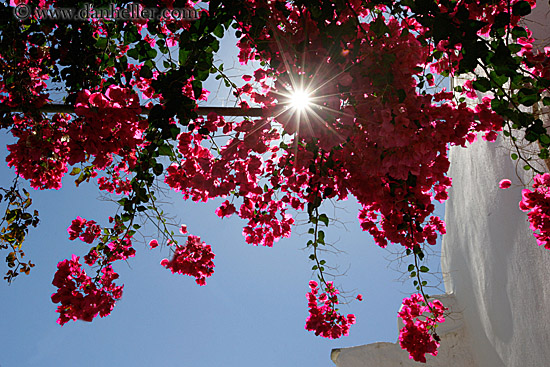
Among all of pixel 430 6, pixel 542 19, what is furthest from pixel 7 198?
pixel 542 19

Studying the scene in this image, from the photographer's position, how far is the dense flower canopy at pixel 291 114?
1.11m

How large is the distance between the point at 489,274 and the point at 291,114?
2837 millimetres

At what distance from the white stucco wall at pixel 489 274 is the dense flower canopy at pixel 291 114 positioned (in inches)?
23.2

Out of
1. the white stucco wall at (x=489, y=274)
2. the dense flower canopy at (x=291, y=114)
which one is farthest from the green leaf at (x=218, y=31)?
the white stucco wall at (x=489, y=274)

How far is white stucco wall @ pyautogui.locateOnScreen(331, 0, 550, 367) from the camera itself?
2254 millimetres

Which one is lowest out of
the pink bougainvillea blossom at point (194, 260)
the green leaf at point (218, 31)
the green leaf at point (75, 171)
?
the pink bougainvillea blossom at point (194, 260)

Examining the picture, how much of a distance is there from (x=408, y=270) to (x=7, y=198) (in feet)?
7.82

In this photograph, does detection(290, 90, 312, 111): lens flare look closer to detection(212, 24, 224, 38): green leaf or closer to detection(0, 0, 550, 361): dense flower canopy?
detection(0, 0, 550, 361): dense flower canopy

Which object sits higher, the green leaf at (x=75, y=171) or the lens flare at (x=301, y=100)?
the green leaf at (x=75, y=171)

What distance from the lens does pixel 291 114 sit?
123cm

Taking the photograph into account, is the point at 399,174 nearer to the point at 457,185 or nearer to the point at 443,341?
the point at 457,185

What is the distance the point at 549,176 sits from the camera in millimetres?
1669

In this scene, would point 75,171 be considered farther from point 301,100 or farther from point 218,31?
point 301,100

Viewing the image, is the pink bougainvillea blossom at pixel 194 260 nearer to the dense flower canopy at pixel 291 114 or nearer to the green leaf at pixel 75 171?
the dense flower canopy at pixel 291 114
